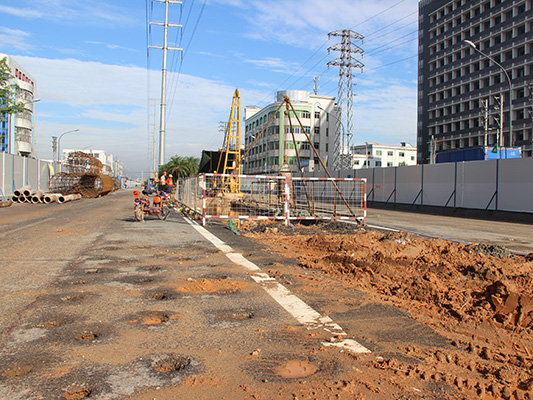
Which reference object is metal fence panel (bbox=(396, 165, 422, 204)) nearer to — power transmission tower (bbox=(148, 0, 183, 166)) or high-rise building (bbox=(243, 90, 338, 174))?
power transmission tower (bbox=(148, 0, 183, 166))

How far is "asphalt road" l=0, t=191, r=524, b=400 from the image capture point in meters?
2.89

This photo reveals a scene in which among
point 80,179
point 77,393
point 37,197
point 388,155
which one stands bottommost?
point 77,393

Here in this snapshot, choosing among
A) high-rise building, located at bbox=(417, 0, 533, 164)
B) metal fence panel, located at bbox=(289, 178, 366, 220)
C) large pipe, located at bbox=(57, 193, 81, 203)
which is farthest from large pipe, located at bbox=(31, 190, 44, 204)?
high-rise building, located at bbox=(417, 0, 533, 164)

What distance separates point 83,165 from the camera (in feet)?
133

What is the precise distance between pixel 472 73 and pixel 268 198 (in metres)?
72.0

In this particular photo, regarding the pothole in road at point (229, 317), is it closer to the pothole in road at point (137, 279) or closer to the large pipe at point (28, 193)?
the pothole in road at point (137, 279)

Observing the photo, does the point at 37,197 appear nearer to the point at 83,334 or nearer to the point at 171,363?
the point at 83,334

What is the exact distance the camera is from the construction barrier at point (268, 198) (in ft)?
48.3

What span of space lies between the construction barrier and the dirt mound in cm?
542

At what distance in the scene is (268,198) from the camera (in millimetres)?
16547

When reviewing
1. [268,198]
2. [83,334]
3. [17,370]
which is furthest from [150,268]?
[268,198]

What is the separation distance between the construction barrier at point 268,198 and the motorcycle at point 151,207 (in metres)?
1.42

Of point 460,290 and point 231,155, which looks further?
point 231,155

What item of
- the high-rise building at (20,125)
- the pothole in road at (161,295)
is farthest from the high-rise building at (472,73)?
the high-rise building at (20,125)
